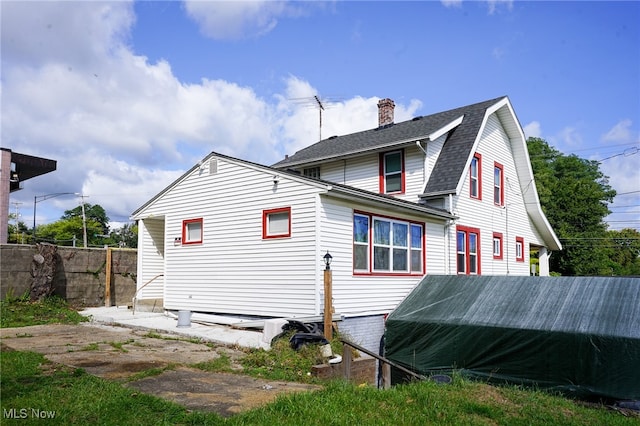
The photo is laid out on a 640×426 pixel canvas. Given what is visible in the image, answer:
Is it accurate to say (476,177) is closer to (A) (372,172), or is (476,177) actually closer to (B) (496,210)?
(B) (496,210)

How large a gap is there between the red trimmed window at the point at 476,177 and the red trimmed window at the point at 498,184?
5.02 ft

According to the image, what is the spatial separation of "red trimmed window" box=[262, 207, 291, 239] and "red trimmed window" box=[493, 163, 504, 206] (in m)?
10.0

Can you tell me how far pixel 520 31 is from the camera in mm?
12789

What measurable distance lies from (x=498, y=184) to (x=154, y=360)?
15.0m

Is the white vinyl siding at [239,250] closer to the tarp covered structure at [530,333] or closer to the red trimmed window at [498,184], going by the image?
the tarp covered structure at [530,333]

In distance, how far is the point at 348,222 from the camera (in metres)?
11.9

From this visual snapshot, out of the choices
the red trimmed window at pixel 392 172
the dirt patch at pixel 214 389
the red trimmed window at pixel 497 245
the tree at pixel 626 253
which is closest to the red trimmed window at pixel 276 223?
the dirt patch at pixel 214 389

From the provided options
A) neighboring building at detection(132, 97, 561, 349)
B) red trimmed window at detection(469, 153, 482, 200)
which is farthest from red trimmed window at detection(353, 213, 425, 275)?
red trimmed window at detection(469, 153, 482, 200)

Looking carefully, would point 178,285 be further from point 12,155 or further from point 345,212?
point 12,155

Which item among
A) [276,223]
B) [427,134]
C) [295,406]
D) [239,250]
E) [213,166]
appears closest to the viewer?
[295,406]

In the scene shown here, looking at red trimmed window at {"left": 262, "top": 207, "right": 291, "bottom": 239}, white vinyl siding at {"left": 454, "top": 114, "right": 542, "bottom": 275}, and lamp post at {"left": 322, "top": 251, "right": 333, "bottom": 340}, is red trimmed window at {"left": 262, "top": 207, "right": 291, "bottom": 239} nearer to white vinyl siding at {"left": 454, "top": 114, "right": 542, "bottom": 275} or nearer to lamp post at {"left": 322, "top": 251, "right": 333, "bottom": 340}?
lamp post at {"left": 322, "top": 251, "right": 333, "bottom": 340}

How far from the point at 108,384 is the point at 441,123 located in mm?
13606

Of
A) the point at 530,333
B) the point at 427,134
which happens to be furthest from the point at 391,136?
the point at 530,333

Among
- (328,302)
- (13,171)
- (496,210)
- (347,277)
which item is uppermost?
(13,171)
